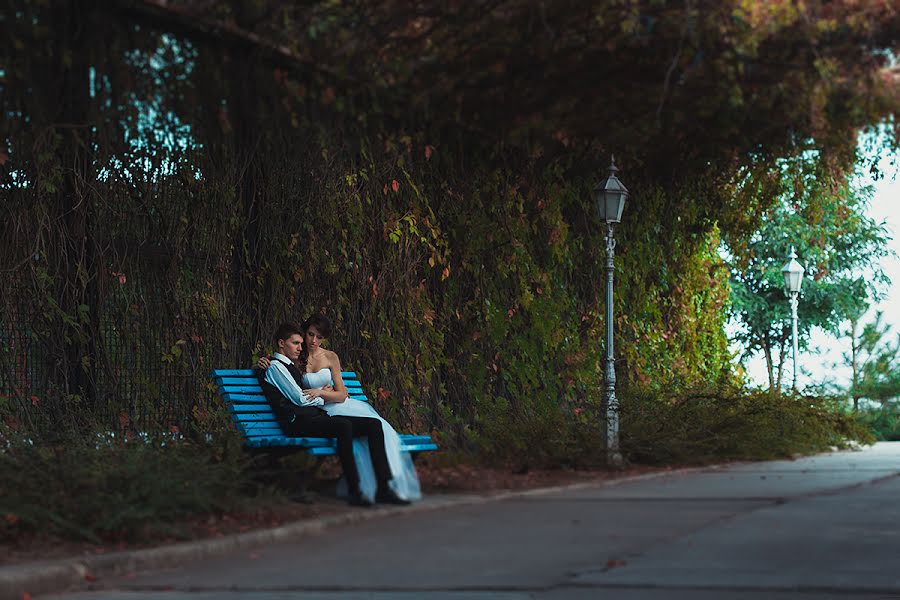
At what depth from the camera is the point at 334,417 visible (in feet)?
36.1

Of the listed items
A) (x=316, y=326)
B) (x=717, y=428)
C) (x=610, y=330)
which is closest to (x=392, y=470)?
(x=316, y=326)

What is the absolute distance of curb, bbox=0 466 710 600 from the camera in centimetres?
716

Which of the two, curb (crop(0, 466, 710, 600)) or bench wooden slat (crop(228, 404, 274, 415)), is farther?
bench wooden slat (crop(228, 404, 274, 415))

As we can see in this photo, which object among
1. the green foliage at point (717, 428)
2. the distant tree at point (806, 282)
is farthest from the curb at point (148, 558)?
the distant tree at point (806, 282)

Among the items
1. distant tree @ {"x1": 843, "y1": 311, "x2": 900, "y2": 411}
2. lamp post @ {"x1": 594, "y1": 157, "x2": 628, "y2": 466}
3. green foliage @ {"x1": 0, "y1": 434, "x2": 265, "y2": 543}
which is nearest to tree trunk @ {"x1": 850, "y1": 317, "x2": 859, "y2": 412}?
distant tree @ {"x1": 843, "y1": 311, "x2": 900, "y2": 411}

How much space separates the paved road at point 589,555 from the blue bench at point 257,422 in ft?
3.29

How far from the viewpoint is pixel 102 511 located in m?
8.55

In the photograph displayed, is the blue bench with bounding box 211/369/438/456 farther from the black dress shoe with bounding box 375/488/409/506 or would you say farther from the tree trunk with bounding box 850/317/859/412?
the tree trunk with bounding box 850/317/859/412

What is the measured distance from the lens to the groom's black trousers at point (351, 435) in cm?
1073

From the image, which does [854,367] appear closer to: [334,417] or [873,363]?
[873,363]

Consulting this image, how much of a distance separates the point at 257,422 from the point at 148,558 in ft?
11.2

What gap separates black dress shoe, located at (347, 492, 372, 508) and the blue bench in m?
Answer: 0.42

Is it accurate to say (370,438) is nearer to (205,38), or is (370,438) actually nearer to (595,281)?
(205,38)

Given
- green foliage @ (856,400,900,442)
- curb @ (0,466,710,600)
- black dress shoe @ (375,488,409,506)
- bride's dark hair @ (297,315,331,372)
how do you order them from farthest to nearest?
green foliage @ (856,400,900,442)
bride's dark hair @ (297,315,331,372)
black dress shoe @ (375,488,409,506)
curb @ (0,466,710,600)
